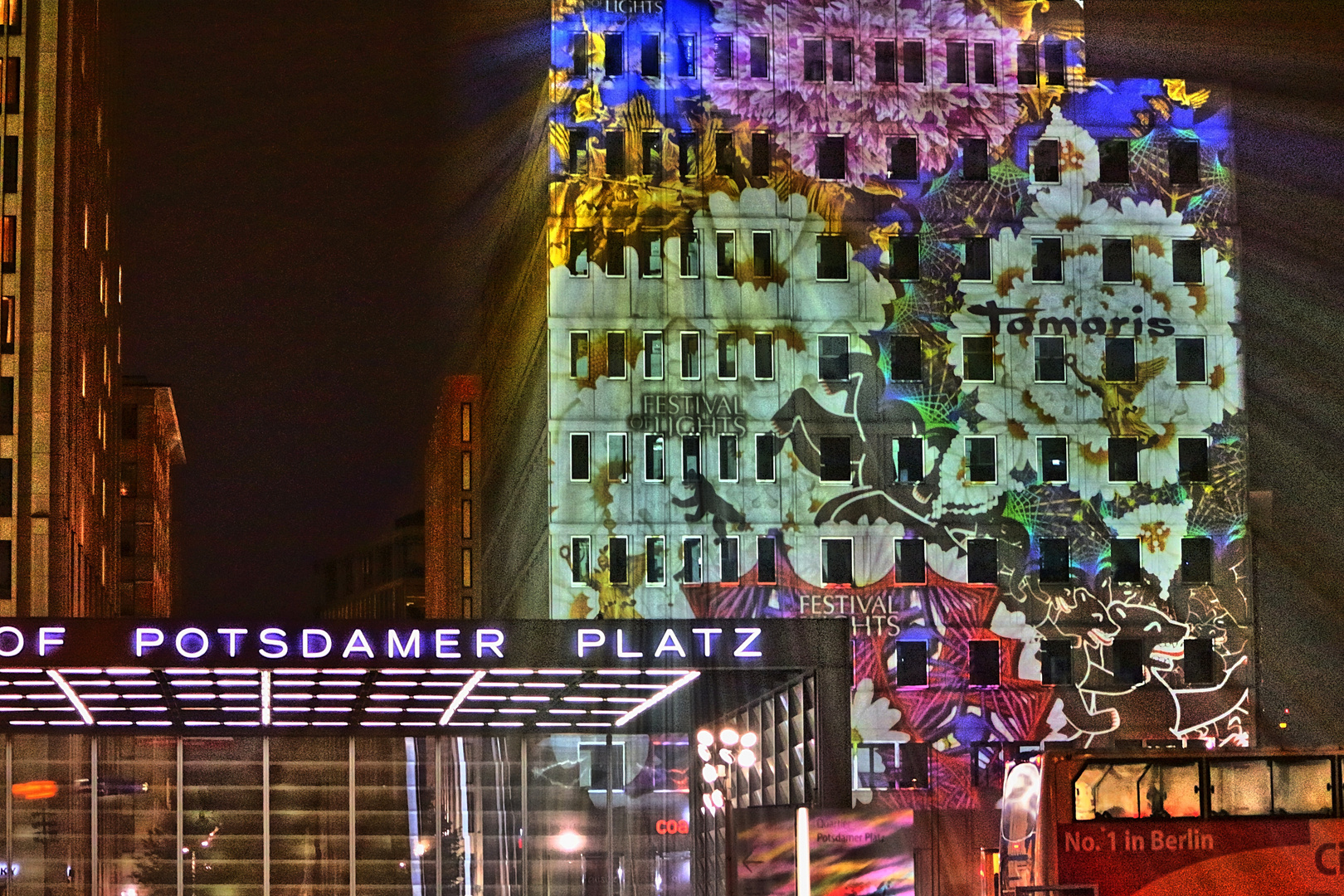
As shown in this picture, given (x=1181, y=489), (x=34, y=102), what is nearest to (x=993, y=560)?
(x=1181, y=489)

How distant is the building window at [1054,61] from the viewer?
7062 centimetres

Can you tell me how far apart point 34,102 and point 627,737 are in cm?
5114

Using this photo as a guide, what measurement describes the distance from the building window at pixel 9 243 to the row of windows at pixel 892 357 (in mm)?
22894

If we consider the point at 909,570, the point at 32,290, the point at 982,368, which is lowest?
the point at 909,570

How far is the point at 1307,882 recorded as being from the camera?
25.9 metres

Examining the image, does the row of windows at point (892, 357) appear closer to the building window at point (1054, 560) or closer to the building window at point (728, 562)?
the building window at point (1054, 560)

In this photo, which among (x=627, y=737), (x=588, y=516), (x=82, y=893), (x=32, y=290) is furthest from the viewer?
(x=32, y=290)

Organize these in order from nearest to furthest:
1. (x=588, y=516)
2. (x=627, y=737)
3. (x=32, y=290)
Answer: (x=627, y=737) → (x=588, y=516) → (x=32, y=290)

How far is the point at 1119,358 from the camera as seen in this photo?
69.6 meters

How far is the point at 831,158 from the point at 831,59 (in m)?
3.96

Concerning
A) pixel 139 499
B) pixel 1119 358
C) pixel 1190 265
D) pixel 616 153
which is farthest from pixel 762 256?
pixel 139 499

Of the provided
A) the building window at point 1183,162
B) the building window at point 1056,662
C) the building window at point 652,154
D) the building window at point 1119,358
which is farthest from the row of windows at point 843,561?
the building window at point 1183,162

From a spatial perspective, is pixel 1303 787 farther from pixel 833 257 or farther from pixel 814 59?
pixel 814 59

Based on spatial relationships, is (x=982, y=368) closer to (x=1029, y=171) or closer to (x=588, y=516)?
(x=1029, y=171)
